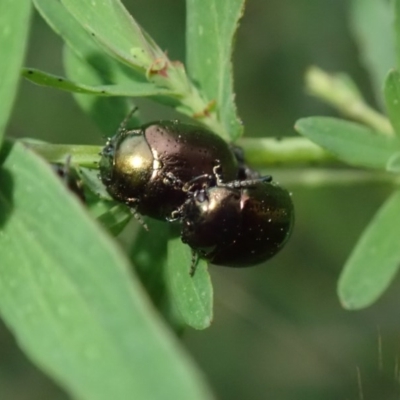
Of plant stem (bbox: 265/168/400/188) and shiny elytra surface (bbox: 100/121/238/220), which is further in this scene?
plant stem (bbox: 265/168/400/188)

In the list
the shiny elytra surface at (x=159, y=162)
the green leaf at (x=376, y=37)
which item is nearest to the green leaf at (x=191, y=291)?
the shiny elytra surface at (x=159, y=162)

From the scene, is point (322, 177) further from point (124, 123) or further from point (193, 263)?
point (193, 263)

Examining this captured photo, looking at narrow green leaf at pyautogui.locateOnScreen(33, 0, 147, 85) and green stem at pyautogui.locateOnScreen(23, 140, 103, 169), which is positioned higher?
narrow green leaf at pyautogui.locateOnScreen(33, 0, 147, 85)

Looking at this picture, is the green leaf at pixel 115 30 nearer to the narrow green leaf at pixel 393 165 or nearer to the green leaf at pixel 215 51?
the green leaf at pixel 215 51

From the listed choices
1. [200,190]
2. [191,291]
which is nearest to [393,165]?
[200,190]

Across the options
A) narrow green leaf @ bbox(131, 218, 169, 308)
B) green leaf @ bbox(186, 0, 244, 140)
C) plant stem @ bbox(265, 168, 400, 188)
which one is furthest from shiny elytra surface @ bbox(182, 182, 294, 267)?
plant stem @ bbox(265, 168, 400, 188)

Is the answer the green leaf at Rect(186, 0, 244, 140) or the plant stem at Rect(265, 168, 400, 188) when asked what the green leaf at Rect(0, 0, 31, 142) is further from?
the plant stem at Rect(265, 168, 400, 188)

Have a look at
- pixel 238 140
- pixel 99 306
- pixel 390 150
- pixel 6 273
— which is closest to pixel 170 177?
pixel 238 140

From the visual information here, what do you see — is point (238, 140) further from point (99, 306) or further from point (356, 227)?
point (356, 227)
